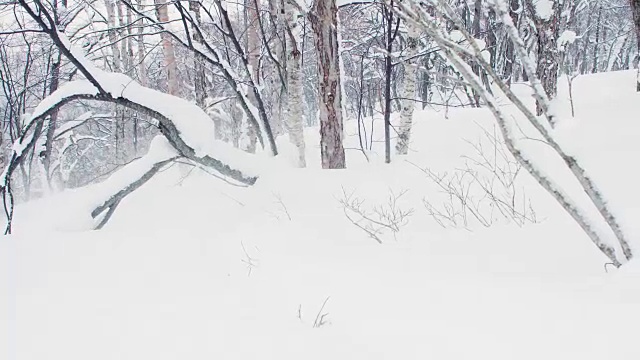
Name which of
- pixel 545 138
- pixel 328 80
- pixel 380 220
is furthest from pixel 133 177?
pixel 545 138

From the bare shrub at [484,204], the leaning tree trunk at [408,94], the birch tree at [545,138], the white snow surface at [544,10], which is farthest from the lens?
the white snow surface at [544,10]

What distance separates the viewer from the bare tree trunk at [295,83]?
6.17 metres

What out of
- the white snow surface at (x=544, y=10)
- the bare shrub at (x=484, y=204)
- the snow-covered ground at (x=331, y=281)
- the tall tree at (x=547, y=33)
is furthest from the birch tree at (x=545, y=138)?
the white snow surface at (x=544, y=10)

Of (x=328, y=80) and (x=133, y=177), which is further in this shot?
(x=328, y=80)

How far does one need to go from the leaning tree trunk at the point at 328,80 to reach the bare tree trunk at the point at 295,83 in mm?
825

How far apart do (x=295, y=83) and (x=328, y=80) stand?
1262mm

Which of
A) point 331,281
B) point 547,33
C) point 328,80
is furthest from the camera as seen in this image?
point 547,33

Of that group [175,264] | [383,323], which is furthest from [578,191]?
[175,264]

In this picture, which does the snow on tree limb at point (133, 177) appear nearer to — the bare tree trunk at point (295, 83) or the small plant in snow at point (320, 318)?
the bare tree trunk at point (295, 83)

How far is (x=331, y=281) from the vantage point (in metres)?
2.54

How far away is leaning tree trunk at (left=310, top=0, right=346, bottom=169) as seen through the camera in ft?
16.9

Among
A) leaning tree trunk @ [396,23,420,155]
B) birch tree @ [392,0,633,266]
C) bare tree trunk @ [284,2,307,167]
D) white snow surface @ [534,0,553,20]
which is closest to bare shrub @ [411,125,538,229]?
birch tree @ [392,0,633,266]

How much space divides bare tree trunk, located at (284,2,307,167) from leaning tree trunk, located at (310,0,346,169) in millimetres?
825

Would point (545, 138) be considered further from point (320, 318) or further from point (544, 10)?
point (544, 10)
